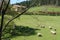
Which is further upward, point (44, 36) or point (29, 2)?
point (29, 2)

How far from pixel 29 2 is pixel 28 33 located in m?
7.63

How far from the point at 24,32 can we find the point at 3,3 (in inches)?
304

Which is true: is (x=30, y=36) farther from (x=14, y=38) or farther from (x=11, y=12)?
(x=11, y=12)

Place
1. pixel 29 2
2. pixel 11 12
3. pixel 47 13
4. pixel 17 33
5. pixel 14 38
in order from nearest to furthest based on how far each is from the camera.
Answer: pixel 29 2
pixel 11 12
pixel 14 38
pixel 17 33
pixel 47 13

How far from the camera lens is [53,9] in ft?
90.8

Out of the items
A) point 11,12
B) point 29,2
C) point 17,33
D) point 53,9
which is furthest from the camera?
point 53,9

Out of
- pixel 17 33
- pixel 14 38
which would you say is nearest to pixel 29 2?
pixel 14 38

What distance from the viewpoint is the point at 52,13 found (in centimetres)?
2584

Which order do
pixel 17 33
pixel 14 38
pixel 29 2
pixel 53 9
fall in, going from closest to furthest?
pixel 29 2
pixel 14 38
pixel 17 33
pixel 53 9

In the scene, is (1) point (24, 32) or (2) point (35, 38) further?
(1) point (24, 32)

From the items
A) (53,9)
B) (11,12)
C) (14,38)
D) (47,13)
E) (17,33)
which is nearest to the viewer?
(11,12)

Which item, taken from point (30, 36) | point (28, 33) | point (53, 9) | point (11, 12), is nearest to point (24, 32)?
point (28, 33)

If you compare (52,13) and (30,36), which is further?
(52,13)

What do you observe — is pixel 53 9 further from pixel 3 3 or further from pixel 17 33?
pixel 3 3
